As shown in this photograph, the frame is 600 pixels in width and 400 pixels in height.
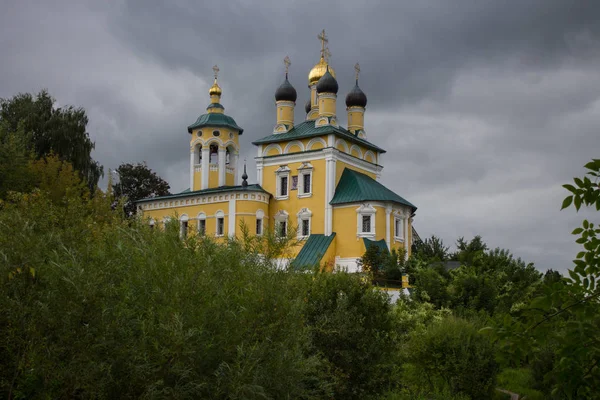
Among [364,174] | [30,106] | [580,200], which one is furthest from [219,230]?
[580,200]

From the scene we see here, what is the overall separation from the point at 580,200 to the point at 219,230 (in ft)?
109

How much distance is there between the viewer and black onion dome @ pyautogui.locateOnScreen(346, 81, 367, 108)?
Answer: 3897cm

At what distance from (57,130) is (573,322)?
32.9m

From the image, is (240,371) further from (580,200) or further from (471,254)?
(471,254)

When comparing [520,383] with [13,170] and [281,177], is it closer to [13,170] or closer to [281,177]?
[13,170]

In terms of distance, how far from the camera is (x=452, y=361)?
1298 centimetres

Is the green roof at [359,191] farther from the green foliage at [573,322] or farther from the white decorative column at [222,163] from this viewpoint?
the green foliage at [573,322]

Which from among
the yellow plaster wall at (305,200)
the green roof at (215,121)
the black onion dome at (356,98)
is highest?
the black onion dome at (356,98)

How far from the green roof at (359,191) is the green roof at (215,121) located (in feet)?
26.6

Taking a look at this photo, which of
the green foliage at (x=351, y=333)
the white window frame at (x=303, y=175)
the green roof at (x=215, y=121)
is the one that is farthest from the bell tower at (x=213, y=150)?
the green foliage at (x=351, y=333)

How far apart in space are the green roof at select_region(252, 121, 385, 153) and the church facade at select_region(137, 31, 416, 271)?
5 cm

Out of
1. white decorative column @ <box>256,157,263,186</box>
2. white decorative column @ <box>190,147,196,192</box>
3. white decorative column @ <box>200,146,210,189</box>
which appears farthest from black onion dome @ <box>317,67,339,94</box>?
white decorative column @ <box>190,147,196,192</box>

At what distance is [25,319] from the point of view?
272 inches

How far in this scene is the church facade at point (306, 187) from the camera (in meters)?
33.5
